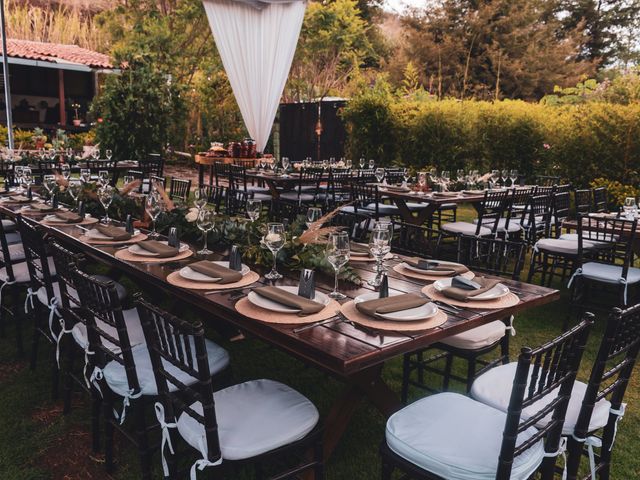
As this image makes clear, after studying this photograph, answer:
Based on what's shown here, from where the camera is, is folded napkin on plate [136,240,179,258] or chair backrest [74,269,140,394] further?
folded napkin on plate [136,240,179,258]

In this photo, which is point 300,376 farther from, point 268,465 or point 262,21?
point 262,21

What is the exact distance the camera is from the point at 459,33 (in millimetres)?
18609

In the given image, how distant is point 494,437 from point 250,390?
0.85 metres

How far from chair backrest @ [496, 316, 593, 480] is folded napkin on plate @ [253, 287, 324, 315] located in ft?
2.40

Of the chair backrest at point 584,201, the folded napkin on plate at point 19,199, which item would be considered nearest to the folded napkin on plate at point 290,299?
the folded napkin on plate at point 19,199

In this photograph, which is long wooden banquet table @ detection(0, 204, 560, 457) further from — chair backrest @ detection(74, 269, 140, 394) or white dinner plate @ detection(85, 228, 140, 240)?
chair backrest @ detection(74, 269, 140, 394)

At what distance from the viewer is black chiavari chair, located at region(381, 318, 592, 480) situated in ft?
4.83

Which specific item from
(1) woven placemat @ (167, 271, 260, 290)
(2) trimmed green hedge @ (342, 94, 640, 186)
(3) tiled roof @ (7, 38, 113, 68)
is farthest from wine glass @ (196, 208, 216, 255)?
(3) tiled roof @ (7, 38, 113, 68)

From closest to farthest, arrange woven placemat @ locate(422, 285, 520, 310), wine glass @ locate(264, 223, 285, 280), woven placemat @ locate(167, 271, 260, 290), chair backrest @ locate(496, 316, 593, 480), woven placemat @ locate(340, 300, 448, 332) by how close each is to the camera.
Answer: chair backrest @ locate(496, 316, 593, 480) → woven placemat @ locate(340, 300, 448, 332) → woven placemat @ locate(422, 285, 520, 310) → woven placemat @ locate(167, 271, 260, 290) → wine glass @ locate(264, 223, 285, 280)

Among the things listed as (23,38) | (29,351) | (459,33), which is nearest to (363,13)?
(459,33)

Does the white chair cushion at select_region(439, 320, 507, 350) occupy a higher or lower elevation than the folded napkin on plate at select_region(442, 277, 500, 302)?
lower

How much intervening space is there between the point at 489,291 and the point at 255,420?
106cm

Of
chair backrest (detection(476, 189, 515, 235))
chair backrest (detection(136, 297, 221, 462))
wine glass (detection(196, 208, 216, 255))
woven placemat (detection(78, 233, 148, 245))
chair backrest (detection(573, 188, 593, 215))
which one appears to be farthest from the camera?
chair backrest (detection(476, 189, 515, 235))

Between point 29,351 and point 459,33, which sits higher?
point 459,33
